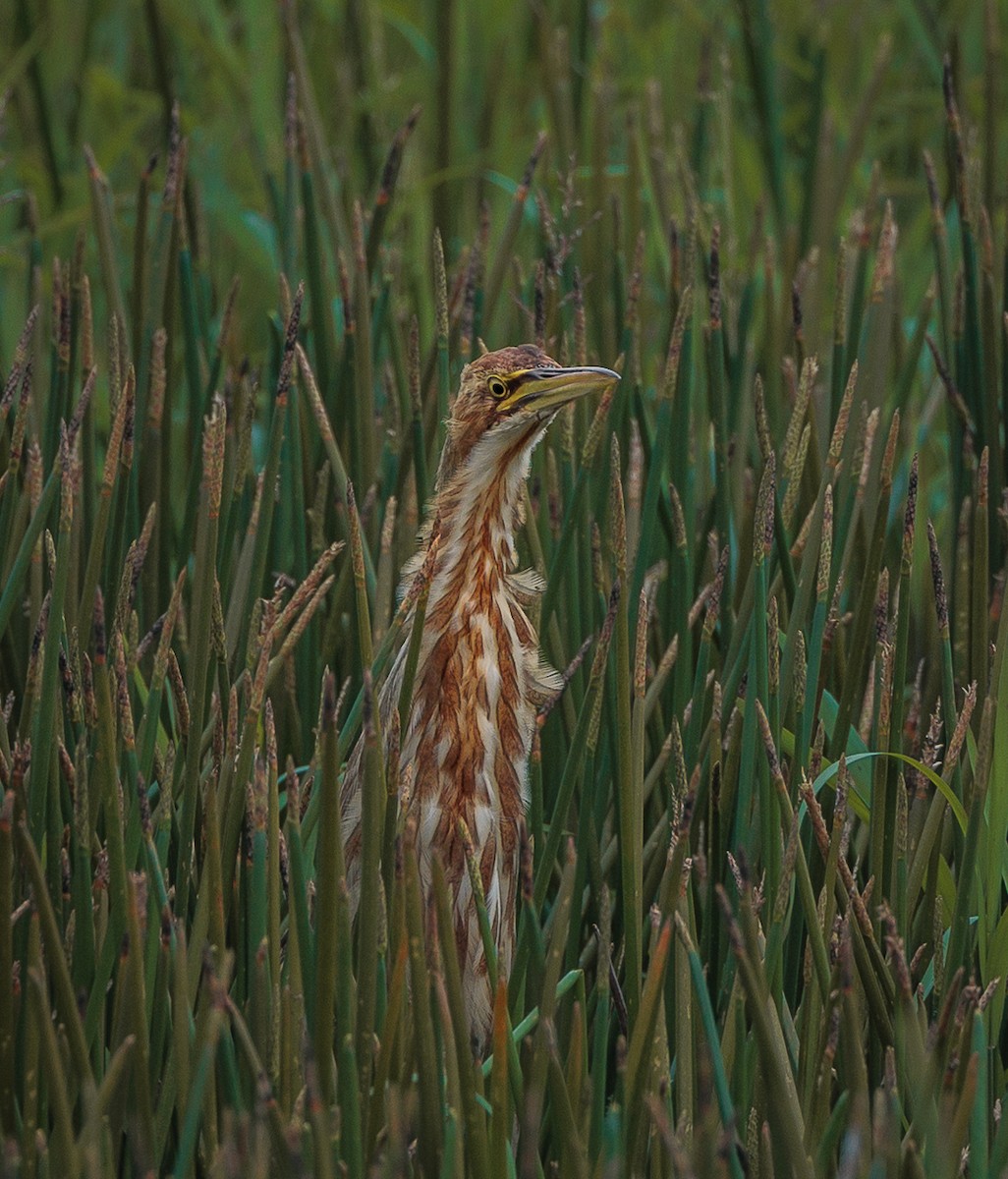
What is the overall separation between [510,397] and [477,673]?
0.98 ft

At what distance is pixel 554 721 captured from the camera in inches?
83.9

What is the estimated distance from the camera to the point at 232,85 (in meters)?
3.88

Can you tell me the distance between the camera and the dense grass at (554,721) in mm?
1421

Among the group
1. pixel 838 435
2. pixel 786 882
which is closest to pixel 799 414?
pixel 838 435

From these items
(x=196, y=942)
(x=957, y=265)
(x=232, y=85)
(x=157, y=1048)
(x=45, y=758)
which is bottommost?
(x=157, y=1048)

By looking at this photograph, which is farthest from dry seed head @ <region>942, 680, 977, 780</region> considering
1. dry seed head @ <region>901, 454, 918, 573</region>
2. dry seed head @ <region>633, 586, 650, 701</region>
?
dry seed head @ <region>633, 586, 650, 701</region>

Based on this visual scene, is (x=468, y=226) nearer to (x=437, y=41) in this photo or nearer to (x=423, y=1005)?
(x=437, y=41)

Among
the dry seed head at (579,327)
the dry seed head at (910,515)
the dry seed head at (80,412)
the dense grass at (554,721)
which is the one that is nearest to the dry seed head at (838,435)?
the dense grass at (554,721)

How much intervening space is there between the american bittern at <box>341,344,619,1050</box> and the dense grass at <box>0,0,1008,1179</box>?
6cm

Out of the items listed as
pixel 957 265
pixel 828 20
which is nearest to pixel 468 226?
pixel 828 20

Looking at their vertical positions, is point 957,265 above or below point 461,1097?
above

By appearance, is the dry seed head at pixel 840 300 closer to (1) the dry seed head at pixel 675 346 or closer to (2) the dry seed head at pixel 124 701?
(1) the dry seed head at pixel 675 346

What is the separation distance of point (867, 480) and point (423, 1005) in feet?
4.10

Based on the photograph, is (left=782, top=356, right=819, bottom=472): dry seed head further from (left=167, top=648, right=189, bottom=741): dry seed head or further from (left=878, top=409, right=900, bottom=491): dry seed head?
(left=167, top=648, right=189, bottom=741): dry seed head
